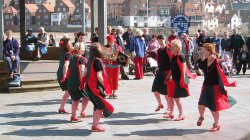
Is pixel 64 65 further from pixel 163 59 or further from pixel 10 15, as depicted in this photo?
pixel 10 15

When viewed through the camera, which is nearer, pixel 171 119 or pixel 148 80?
pixel 171 119

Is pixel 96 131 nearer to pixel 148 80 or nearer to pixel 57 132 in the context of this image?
pixel 57 132

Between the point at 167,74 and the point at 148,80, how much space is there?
6185 mm

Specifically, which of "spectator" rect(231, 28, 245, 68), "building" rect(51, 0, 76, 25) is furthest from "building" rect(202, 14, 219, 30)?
"spectator" rect(231, 28, 245, 68)

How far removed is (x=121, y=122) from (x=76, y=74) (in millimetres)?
1265

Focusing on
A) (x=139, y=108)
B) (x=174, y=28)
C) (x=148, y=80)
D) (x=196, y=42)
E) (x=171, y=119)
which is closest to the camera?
(x=171, y=119)

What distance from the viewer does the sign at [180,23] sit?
571 inches

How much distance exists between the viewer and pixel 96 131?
844cm

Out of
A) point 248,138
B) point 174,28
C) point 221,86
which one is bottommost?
point 248,138

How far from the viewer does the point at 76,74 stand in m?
9.11

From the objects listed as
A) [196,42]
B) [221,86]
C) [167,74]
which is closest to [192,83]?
[196,42]

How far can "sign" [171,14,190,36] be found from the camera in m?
14.5

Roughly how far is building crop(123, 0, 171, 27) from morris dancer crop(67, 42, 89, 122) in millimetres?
126400

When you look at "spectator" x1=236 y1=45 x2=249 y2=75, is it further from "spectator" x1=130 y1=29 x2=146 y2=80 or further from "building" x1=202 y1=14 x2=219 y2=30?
"building" x1=202 y1=14 x2=219 y2=30
